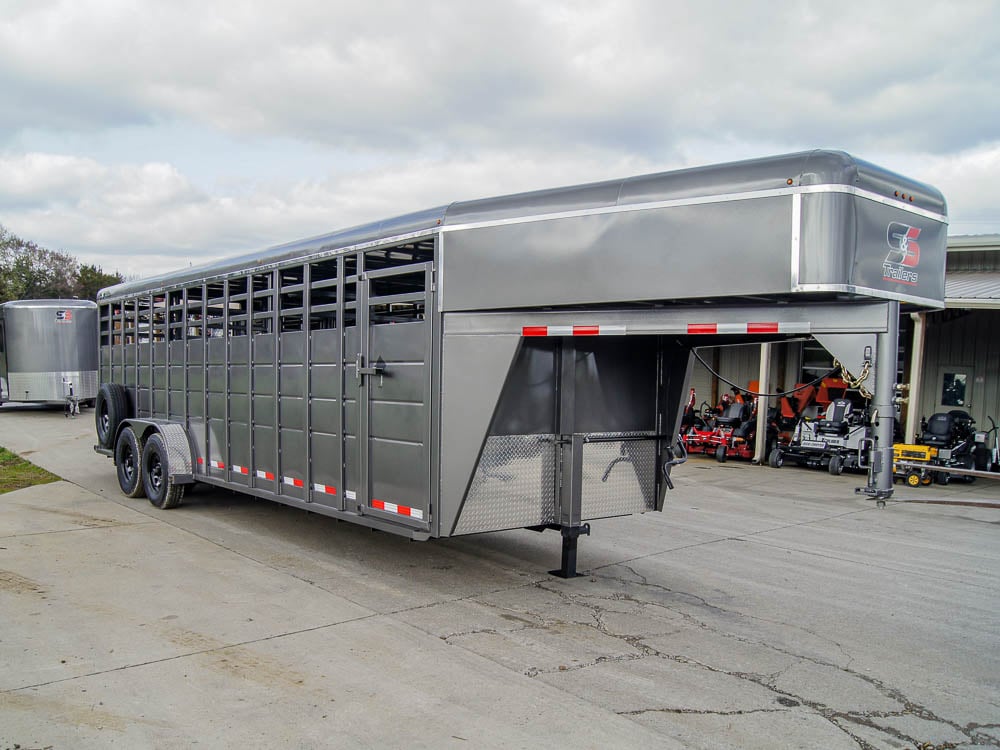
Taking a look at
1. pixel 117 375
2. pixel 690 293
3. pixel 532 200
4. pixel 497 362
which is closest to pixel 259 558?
pixel 497 362

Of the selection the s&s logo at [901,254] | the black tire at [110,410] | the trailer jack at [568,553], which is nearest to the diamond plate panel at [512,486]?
the trailer jack at [568,553]

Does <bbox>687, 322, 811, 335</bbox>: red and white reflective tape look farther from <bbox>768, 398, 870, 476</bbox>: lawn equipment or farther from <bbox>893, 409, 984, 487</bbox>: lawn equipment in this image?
<bbox>768, 398, 870, 476</bbox>: lawn equipment

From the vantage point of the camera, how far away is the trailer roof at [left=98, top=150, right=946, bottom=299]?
4.49 meters

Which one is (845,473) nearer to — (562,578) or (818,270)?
(562,578)

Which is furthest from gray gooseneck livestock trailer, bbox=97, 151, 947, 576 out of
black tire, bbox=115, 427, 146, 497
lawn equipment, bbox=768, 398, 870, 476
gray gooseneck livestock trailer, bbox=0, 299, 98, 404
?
gray gooseneck livestock trailer, bbox=0, 299, 98, 404

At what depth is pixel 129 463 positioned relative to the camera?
1076 centimetres

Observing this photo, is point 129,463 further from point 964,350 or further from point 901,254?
point 964,350

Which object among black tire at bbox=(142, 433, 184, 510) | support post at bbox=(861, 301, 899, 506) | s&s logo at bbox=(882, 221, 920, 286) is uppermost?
s&s logo at bbox=(882, 221, 920, 286)

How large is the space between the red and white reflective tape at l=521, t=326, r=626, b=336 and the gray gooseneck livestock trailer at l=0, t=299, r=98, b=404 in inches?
847

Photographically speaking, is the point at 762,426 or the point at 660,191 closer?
the point at 660,191

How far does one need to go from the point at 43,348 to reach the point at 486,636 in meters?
22.5

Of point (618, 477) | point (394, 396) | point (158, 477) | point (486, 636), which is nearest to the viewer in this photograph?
point (486, 636)

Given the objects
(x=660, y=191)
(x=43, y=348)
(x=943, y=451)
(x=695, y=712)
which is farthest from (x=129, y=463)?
(x=43, y=348)

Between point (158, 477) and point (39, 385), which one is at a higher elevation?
point (39, 385)
